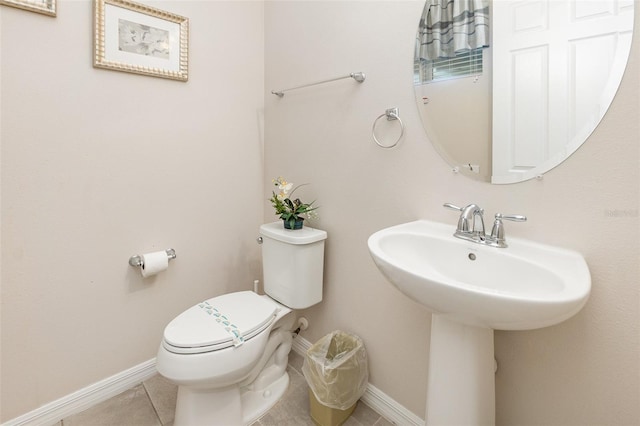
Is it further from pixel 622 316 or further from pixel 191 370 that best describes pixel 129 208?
pixel 622 316

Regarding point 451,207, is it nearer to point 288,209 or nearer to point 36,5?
point 288,209

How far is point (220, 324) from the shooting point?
A: 1.20 metres

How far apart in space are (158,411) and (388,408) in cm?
103

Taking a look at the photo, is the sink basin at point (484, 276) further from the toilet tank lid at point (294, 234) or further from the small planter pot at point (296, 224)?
the small planter pot at point (296, 224)

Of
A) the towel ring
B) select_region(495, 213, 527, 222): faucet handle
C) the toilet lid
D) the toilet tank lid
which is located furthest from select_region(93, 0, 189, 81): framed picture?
select_region(495, 213, 527, 222): faucet handle

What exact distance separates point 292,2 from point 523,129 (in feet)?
4.50

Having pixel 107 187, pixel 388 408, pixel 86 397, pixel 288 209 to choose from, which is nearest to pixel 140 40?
pixel 107 187

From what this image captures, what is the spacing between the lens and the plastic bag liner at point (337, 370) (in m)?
1.22

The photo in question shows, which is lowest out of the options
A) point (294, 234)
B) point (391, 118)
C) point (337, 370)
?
point (337, 370)

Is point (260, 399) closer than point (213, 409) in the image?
No

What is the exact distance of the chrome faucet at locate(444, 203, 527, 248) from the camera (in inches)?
35.7

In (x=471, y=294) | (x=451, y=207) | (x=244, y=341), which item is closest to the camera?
(x=471, y=294)

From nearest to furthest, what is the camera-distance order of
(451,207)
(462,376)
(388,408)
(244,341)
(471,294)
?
1. (471,294)
2. (462,376)
3. (451,207)
4. (244,341)
5. (388,408)

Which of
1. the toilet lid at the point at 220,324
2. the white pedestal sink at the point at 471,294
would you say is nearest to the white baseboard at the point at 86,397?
the toilet lid at the point at 220,324
